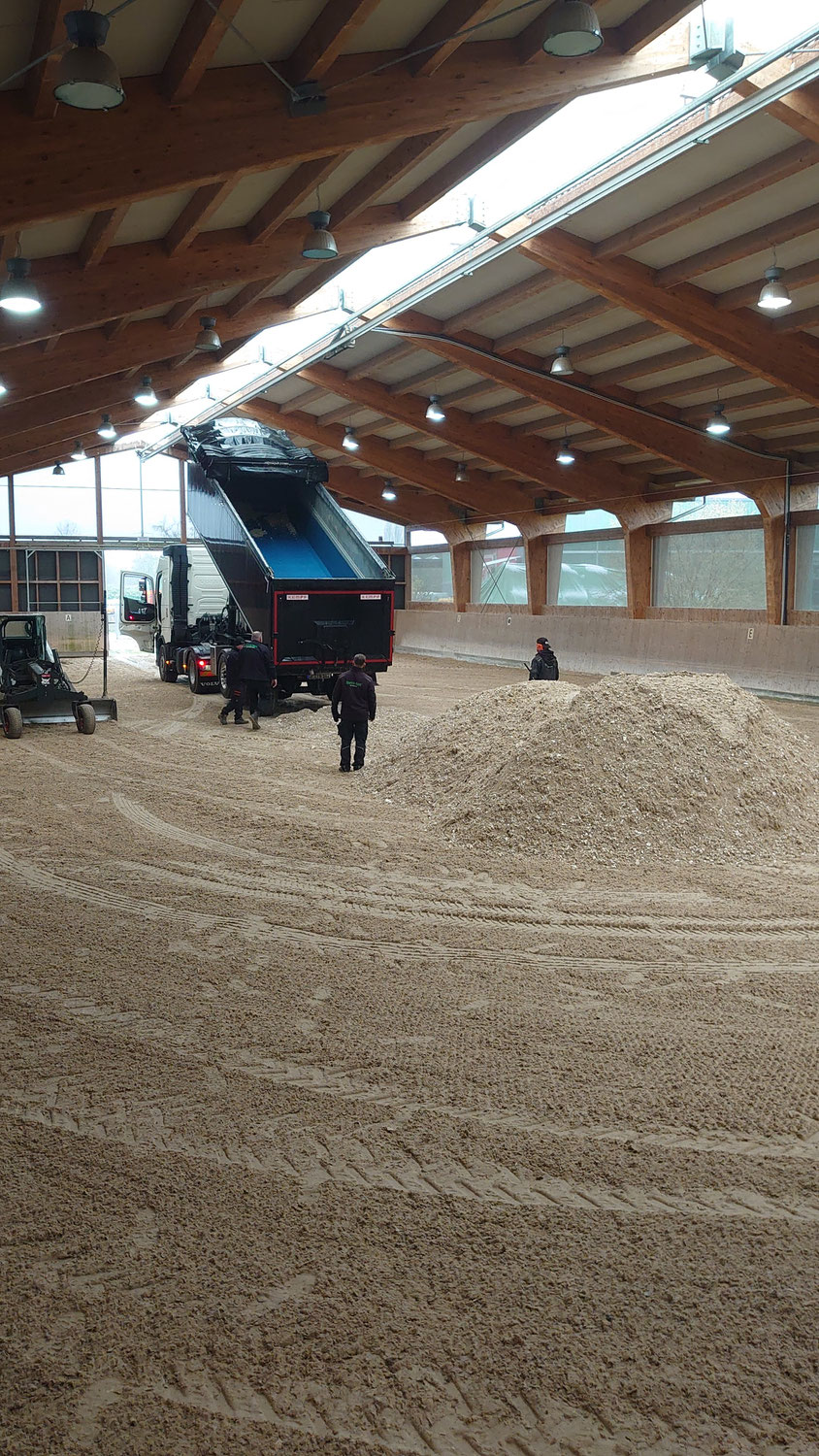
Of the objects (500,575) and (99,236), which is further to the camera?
(500,575)

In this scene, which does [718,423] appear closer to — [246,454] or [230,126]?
[246,454]

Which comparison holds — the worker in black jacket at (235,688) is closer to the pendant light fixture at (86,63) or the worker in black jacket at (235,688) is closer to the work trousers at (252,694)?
the work trousers at (252,694)

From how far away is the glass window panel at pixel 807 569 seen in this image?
23297 millimetres

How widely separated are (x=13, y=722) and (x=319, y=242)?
27.3ft

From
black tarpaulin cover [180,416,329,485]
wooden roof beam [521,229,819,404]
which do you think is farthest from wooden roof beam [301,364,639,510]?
wooden roof beam [521,229,819,404]

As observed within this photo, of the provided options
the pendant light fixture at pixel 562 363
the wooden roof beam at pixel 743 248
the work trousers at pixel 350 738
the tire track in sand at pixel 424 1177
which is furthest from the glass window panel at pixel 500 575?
the tire track in sand at pixel 424 1177

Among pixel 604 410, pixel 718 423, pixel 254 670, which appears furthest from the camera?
pixel 604 410

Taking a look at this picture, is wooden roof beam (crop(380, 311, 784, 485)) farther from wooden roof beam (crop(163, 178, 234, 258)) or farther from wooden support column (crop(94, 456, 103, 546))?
wooden support column (crop(94, 456, 103, 546))

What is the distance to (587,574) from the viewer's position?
104 feet

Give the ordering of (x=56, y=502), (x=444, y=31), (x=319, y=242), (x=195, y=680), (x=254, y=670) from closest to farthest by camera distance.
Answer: (x=444, y=31) → (x=319, y=242) → (x=254, y=670) → (x=195, y=680) → (x=56, y=502)

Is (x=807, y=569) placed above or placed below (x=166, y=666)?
above

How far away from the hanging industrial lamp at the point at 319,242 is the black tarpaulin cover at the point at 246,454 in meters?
7.97

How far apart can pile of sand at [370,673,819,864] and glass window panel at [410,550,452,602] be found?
28273 millimetres

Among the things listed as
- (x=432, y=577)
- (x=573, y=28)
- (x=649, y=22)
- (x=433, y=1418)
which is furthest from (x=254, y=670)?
(x=432, y=577)
